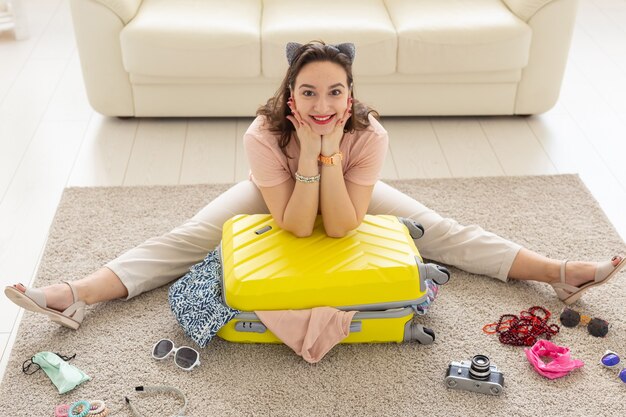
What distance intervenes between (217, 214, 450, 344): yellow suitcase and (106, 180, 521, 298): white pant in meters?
0.18

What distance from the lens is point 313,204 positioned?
232 centimetres

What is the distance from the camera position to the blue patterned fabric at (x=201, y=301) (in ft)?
7.64

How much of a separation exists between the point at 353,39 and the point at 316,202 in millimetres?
1168

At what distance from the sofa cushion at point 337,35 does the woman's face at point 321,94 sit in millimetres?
1126

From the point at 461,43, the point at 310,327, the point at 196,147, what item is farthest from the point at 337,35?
the point at 310,327

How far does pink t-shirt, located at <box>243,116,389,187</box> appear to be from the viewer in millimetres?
2316

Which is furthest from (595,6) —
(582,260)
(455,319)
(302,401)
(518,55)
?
(302,401)

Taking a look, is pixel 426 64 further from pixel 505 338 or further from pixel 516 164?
pixel 505 338

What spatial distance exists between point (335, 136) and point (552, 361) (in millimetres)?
877

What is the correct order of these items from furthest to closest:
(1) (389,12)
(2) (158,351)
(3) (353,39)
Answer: (1) (389,12)
(3) (353,39)
(2) (158,351)

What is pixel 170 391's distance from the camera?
2.24m

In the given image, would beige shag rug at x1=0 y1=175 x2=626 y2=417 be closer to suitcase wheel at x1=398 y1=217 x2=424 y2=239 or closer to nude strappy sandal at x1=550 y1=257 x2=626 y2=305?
nude strappy sandal at x1=550 y1=257 x2=626 y2=305

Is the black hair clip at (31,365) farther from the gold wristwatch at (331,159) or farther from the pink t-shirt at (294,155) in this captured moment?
the gold wristwatch at (331,159)

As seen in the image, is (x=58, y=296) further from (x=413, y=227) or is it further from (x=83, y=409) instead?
(x=413, y=227)
